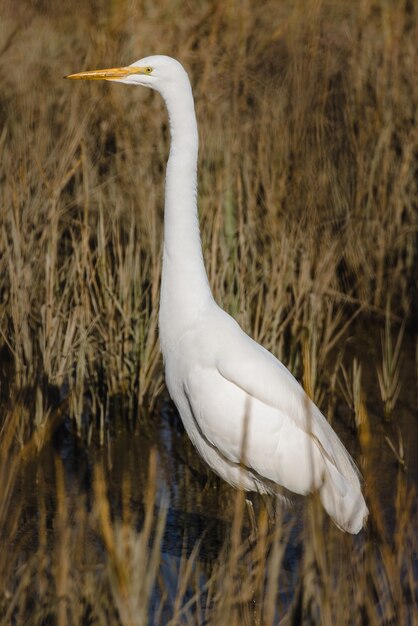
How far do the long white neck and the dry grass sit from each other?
0.45 m

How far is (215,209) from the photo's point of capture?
4527 millimetres

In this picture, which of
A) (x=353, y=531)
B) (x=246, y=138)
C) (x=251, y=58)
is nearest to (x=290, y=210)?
(x=246, y=138)

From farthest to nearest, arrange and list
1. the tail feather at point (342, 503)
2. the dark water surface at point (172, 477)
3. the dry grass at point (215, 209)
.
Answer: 1. the dry grass at point (215, 209)
2. the dark water surface at point (172, 477)
3. the tail feather at point (342, 503)

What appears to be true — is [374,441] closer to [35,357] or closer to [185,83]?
[35,357]

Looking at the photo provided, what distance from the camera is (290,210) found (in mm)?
5191

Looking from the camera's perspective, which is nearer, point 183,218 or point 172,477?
point 183,218

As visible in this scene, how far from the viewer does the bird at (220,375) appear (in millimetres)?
3170

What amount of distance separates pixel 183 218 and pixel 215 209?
1.32 meters

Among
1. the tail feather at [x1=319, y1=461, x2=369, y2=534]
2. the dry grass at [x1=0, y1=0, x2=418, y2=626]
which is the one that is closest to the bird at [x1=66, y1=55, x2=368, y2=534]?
the tail feather at [x1=319, y1=461, x2=369, y2=534]

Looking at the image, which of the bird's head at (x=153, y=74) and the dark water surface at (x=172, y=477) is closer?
the bird's head at (x=153, y=74)

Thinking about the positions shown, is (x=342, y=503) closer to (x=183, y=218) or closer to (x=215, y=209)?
(x=183, y=218)

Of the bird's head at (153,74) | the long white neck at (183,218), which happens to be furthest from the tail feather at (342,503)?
the bird's head at (153,74)

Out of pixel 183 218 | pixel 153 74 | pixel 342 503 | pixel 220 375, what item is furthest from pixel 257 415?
pixel 153 74

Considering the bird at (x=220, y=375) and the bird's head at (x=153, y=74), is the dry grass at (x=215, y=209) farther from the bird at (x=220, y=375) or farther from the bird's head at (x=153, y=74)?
the bird's head at (x=153, y=74)
